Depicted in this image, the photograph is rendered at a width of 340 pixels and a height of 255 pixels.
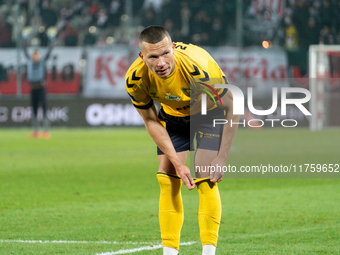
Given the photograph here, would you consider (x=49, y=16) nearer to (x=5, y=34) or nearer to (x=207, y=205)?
(x=5, y=34)

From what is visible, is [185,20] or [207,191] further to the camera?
[185,20]

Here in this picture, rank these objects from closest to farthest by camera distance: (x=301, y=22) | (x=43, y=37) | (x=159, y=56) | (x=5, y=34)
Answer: (x=159, y=56) → (x=43, y=37) → (x=5, y=34) → (x=301, y=22)

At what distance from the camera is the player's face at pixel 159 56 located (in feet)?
10.7

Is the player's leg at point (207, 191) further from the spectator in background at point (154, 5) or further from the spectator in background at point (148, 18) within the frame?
the spectator in background at point (154, 5)

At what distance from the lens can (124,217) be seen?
536 centimetres

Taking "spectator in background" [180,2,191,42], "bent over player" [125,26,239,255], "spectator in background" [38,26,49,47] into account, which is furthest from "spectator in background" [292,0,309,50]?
"bent over player" [125,26,239,255]

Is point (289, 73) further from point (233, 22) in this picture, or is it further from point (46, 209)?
point (46, 209)

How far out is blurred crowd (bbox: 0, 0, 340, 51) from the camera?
18.9 metres

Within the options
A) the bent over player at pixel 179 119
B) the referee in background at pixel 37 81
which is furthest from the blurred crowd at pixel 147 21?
the bent over player at pixel 179 119

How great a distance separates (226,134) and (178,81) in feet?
1.67

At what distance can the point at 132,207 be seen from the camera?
5922mm

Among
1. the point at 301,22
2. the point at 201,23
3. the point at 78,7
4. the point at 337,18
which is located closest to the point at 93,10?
the point at 78,7

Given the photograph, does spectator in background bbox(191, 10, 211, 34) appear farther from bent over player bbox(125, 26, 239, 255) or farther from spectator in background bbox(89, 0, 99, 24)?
bent over player bbox(125, 26, 239, 255)

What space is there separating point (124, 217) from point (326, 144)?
8936 millimetres
